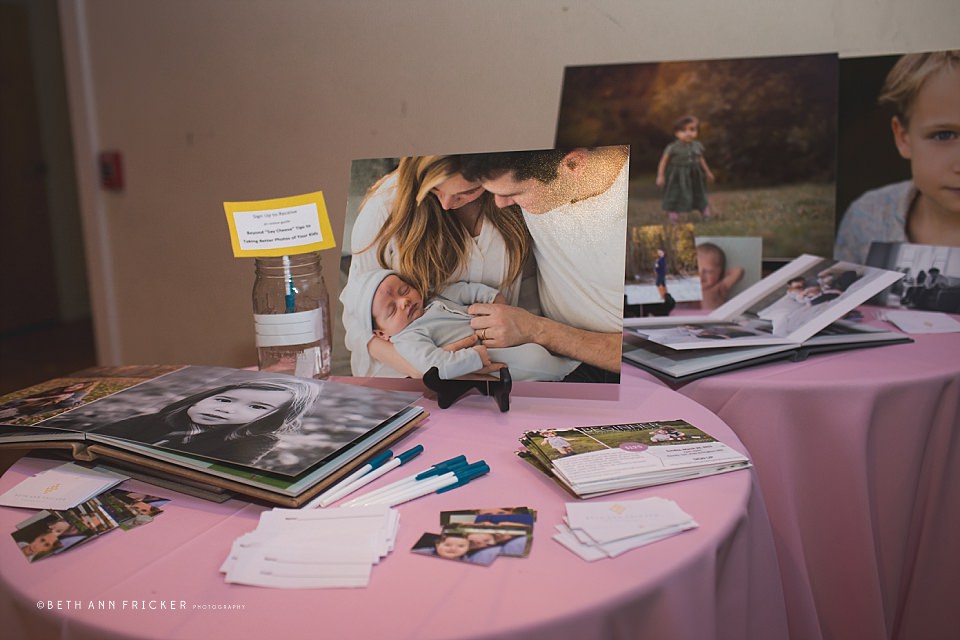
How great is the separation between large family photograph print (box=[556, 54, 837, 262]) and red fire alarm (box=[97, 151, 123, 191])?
1.55 meters

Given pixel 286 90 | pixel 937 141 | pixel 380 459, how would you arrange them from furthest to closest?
1. pixel 286 90
2. pixel 937 141
3. pixel 380 459

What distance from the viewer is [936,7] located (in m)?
1.69

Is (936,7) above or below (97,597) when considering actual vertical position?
above

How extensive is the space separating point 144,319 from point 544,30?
5.39 feet

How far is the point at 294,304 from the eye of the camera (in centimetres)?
115

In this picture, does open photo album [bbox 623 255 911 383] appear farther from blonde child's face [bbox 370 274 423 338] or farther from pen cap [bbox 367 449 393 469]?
pen cap [bbox 367 449 393 469]

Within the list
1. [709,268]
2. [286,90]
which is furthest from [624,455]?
[286,90]

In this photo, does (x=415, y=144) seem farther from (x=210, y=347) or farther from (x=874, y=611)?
(x=874, y=611)

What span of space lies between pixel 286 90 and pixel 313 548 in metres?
1.78

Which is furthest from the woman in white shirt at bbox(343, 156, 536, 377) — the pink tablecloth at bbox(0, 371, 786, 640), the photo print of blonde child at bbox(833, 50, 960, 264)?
the photo print of blonde child at bbox(833, 50, 960, 264)

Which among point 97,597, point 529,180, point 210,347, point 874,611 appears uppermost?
point 529,180

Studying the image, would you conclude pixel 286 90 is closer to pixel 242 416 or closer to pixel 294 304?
pixel 294 304

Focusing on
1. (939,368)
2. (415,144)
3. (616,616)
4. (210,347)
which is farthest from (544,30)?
(616,616)

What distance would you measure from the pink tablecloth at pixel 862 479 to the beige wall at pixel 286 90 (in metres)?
0.99
